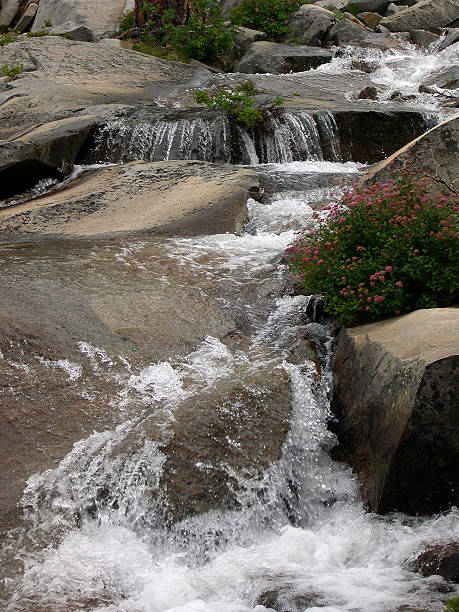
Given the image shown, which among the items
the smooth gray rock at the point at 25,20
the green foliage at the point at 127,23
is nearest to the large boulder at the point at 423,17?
the green foliage at the point at 127,23

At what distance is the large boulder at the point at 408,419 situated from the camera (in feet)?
12.9

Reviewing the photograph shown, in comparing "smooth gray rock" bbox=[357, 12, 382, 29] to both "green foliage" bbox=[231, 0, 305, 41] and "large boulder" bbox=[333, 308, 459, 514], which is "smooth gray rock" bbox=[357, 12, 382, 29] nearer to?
"green foliage" bbox=[231, 0, 305, 41]

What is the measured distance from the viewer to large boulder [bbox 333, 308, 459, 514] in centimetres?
393

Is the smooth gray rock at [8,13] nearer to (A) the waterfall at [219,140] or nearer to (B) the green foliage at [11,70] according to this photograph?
(B) the green foliage at [11,70]

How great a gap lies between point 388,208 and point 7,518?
3.91 meters

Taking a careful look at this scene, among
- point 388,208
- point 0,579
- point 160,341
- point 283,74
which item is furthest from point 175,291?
point 283,74

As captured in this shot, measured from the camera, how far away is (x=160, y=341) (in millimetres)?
5477

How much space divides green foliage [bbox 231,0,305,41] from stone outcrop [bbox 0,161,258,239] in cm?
1227

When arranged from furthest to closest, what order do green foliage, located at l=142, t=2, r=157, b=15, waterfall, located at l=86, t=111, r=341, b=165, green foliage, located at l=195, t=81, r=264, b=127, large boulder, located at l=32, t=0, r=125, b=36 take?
1. large boulder, located at l=32, t=0, r=125, b=36
2. green foliage, located at l=142, t=2, r=157, b=15
3. green foliage, located at l=195, t=81, r=264, b=127
4. waterfall, located at l=86, t=111, r=341, b=165

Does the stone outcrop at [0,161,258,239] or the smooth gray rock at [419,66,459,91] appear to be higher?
the smooth gray rock at [419,66,459,91]

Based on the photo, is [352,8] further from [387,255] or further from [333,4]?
[387,255]

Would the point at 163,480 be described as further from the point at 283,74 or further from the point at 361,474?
the point at 283,74

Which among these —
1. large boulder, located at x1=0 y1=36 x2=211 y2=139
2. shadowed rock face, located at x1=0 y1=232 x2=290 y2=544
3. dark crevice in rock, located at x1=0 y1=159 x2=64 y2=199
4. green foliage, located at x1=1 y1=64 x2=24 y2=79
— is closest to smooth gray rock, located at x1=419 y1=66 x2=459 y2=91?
large boulder, located at x1=0 y1=36 x2=211 y2=139

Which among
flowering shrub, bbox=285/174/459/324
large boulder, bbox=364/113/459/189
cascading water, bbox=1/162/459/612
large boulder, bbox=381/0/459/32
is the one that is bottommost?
cascading water, bbox=1/162/459/612
